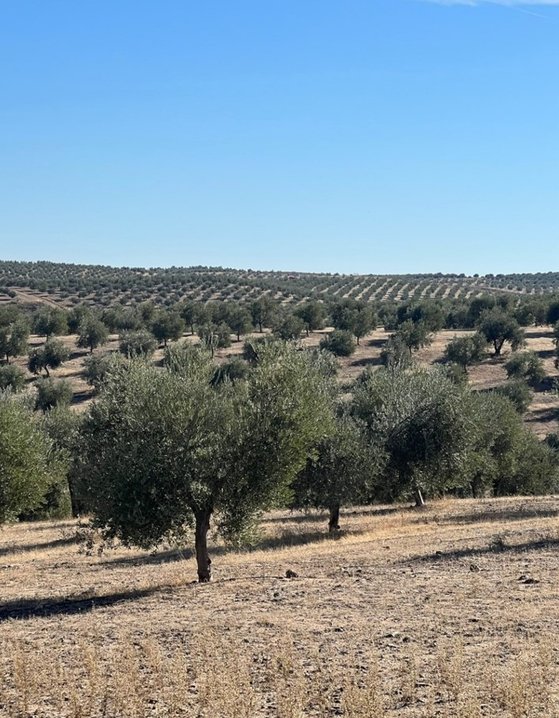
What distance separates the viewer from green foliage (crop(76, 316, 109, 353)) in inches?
4058

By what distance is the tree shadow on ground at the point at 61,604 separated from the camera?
1939cm

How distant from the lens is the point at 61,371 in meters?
95.8

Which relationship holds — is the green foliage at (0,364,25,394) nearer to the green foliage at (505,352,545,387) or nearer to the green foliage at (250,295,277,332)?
the green foliage at (250,295,277,332)

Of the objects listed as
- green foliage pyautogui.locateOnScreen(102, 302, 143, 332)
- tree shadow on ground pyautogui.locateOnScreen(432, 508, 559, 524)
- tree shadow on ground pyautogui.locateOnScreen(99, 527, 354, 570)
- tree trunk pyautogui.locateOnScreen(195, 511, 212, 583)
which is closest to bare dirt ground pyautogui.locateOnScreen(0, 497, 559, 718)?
tree trunk pyautogui.locateOnScreen(195, 511, 212, 583)

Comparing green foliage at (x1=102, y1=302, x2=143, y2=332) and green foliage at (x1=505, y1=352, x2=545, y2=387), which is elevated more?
green foliage at (x1=102, y1=302, x2=143, y2=332)

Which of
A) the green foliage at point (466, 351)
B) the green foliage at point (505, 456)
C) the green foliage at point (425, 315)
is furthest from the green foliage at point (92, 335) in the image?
the green foliage at point (505, 456)

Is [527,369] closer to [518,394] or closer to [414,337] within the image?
[518,394]

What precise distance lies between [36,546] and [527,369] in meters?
63.5

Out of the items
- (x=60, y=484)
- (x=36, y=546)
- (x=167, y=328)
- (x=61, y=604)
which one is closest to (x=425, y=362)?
(x=167, y=328)

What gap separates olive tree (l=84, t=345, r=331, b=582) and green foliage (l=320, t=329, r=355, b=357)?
249 ft

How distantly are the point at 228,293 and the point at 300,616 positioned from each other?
144882 mm

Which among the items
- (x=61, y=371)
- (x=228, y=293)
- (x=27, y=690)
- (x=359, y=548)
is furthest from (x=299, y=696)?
(x=228, y=293)

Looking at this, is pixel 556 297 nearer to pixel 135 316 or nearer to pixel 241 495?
pixel 135 316

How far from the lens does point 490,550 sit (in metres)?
23.9
